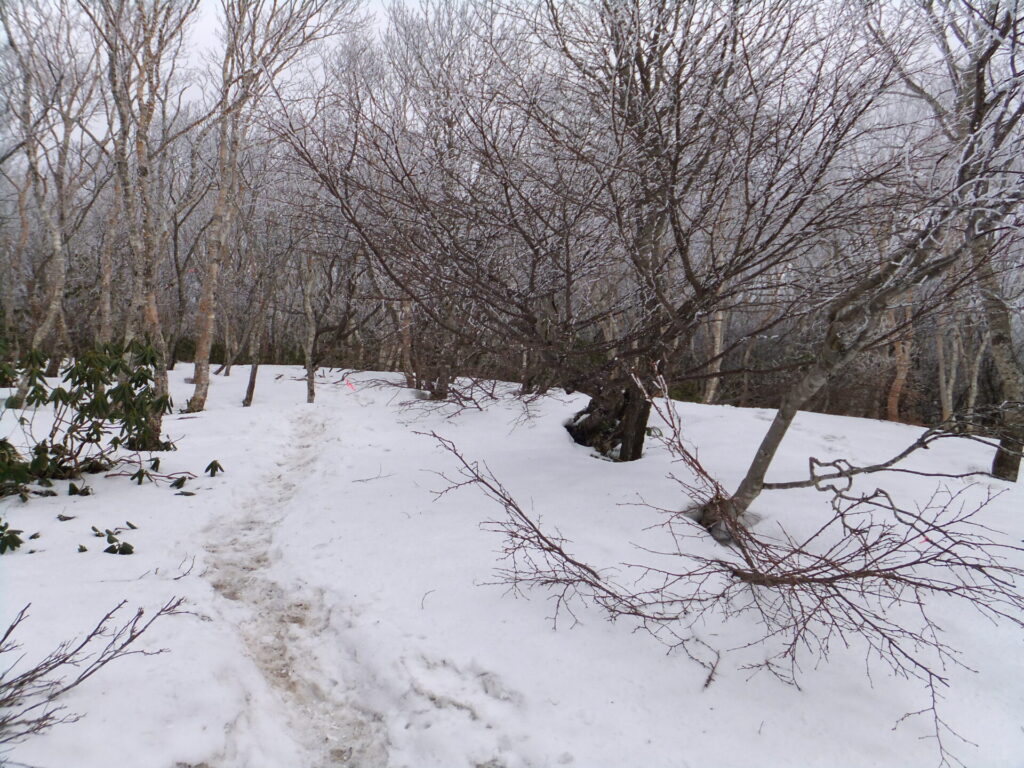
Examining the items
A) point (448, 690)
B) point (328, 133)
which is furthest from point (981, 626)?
point (328, 133)

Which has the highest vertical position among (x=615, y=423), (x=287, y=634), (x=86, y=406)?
(x=615, y=423)

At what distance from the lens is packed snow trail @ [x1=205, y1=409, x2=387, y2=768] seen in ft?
7.54

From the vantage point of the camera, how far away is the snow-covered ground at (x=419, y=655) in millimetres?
2158

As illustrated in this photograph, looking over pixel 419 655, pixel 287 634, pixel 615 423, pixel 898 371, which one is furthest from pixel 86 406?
pixel 898 371

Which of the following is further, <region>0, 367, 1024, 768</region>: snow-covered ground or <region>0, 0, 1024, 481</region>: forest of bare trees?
<region>0, 0, 1024, 481</region>: forest of bare trees

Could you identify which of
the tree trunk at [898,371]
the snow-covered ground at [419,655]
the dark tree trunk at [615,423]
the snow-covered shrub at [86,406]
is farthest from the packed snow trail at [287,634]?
the tree trunk at [898,371]

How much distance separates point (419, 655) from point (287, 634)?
777 mm

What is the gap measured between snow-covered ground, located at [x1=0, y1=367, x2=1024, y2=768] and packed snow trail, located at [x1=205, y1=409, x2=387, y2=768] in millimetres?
11

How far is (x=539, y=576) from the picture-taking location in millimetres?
3092

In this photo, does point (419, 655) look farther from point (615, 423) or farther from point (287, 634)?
point (615, 423)

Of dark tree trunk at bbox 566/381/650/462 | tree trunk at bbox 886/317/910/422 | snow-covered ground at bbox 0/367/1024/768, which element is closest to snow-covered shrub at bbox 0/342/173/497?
snow-covered ground at bbox 0/367/1024/768

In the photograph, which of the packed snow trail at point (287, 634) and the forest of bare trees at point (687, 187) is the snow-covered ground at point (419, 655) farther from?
the forest of bare trees at point (687, 187)

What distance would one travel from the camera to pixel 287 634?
292 centimetres

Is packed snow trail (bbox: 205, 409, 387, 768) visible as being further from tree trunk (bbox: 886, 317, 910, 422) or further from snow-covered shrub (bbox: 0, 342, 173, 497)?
tree trunk (bbox: 886, 317, 910, 422)
